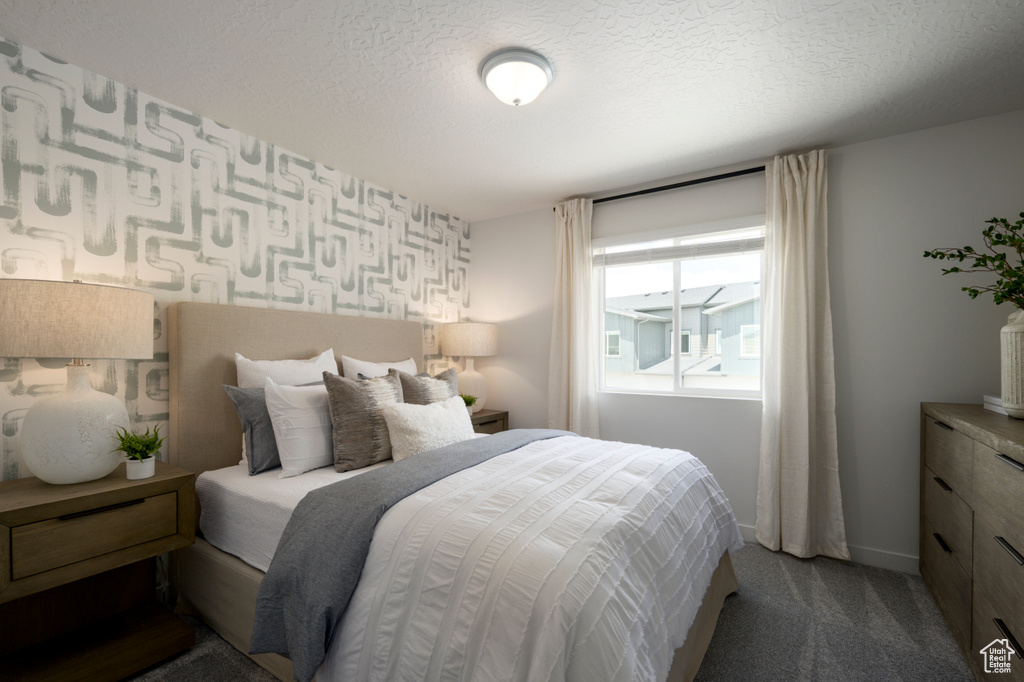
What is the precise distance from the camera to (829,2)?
167 cm

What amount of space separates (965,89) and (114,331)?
3883 mm

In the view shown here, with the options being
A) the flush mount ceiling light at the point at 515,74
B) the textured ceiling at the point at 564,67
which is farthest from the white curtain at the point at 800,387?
the flush mount ceiling light at the point at 515,74

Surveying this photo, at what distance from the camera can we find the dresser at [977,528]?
1.46 m

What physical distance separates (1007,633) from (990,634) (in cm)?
16

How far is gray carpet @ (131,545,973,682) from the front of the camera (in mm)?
1763

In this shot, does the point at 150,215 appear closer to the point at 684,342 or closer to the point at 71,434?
the point at 71,434

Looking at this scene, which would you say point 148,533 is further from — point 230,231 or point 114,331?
point 230,231

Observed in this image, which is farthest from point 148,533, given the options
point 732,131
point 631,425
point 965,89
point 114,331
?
point 965,89

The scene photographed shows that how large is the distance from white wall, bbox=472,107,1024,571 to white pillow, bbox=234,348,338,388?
2733 millimetres

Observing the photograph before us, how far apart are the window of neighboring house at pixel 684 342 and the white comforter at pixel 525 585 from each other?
1831 millimetres

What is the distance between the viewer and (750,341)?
318 centimetres

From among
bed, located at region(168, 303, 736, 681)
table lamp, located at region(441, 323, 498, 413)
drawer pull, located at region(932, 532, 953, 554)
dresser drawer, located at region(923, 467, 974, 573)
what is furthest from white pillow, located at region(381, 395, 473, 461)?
drawer pull, located at region(932, 532, 953, 554)

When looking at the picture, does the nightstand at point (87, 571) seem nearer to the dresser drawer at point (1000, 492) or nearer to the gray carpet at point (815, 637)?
the gray carpet at point (815, 637)

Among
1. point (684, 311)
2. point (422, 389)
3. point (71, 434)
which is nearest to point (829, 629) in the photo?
point (684, 311)
